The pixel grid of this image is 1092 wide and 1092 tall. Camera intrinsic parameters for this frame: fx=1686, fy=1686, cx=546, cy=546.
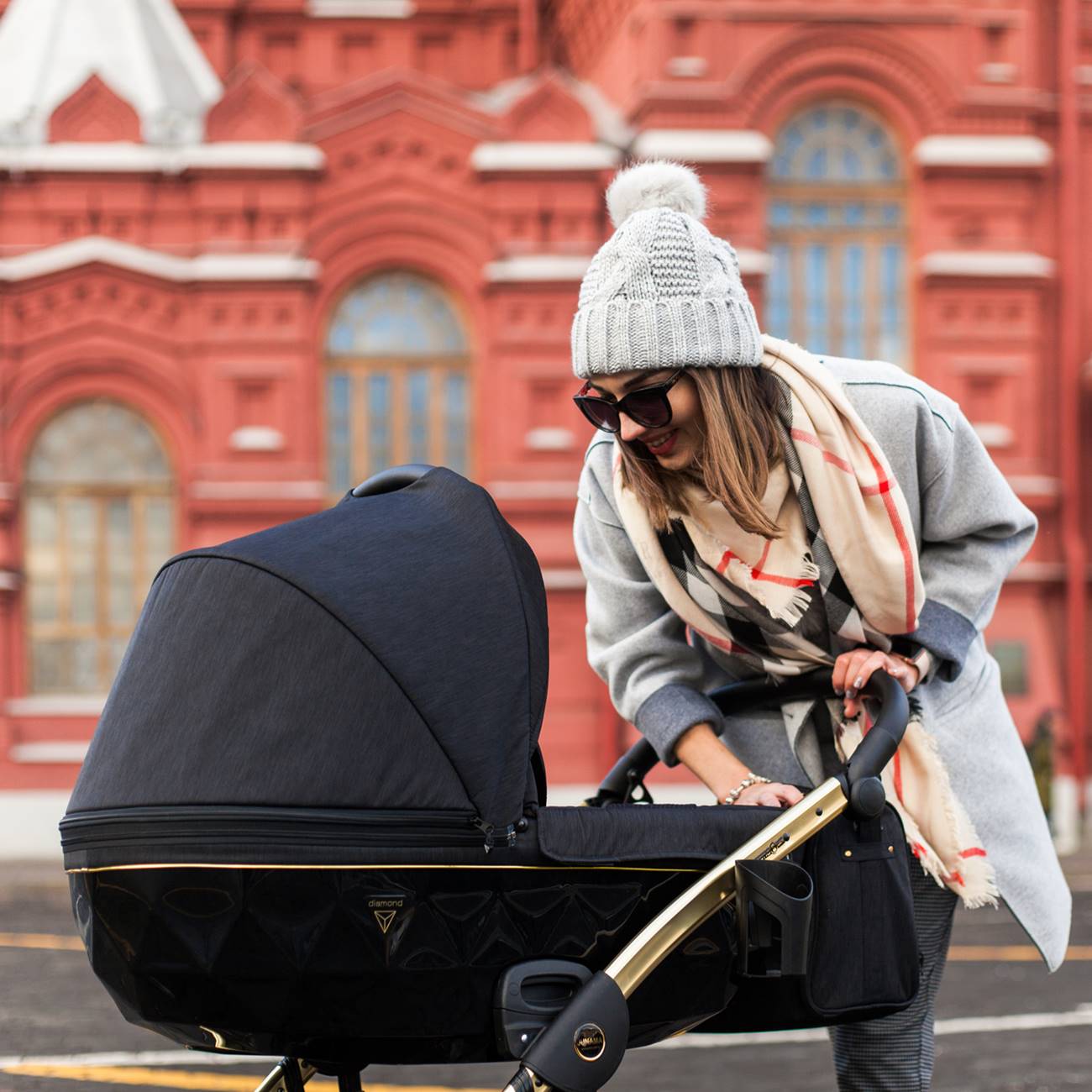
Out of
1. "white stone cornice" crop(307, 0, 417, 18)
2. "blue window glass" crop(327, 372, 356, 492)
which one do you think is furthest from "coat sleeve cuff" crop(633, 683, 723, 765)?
"white stone cornice" crop(307, 0, 417, 18)

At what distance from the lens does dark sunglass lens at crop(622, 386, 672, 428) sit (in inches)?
106

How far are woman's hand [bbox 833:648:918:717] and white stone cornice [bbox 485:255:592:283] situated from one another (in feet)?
36.9

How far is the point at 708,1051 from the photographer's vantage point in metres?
6.29

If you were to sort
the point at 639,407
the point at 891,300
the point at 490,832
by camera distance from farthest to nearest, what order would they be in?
1. the point at 891,300
2. the point at 639,407
3. the point at 490,832

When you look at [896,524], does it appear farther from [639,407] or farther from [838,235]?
[838,235]

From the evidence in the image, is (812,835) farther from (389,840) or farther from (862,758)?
(389,840)

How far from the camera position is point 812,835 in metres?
2.70

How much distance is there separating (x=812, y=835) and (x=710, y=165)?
11742 mm

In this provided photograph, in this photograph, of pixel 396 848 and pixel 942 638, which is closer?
pixel 396 848

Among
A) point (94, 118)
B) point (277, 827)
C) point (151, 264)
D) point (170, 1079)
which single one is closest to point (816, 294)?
point (151, 264)

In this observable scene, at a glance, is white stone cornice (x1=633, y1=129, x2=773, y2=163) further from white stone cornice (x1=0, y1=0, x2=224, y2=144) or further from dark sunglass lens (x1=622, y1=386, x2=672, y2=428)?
dark sunglass lens (x1=622, y1=386, x2=672, y2=428)

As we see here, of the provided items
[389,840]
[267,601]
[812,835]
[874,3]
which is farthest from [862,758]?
[874,3]

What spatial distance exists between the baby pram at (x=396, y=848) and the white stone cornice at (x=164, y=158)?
1187 cm

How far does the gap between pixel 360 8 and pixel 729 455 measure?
13424 millimetres
